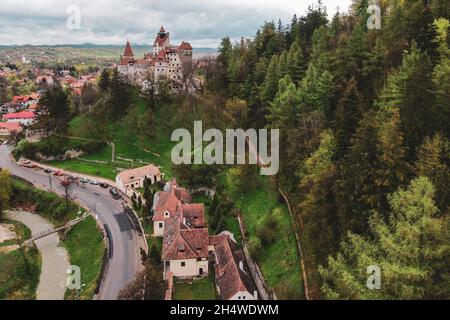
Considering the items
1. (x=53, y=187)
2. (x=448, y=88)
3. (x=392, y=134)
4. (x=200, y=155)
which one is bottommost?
(x=53, y=187)

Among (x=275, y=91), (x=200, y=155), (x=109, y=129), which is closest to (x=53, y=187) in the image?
(x=109, y=129)

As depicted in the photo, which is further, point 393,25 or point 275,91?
point 275,91

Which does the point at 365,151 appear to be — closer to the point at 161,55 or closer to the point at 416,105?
the point at 416,105

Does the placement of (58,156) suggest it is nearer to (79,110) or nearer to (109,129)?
(109,129)

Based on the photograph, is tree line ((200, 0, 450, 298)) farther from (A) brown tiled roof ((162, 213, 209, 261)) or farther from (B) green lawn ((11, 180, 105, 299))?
(B) green lawn ((11, 180, 105, 299))

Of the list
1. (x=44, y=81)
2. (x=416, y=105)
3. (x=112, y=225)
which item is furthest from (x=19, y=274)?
(x=44, y=81)

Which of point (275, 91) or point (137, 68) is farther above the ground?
point (137, 68)
